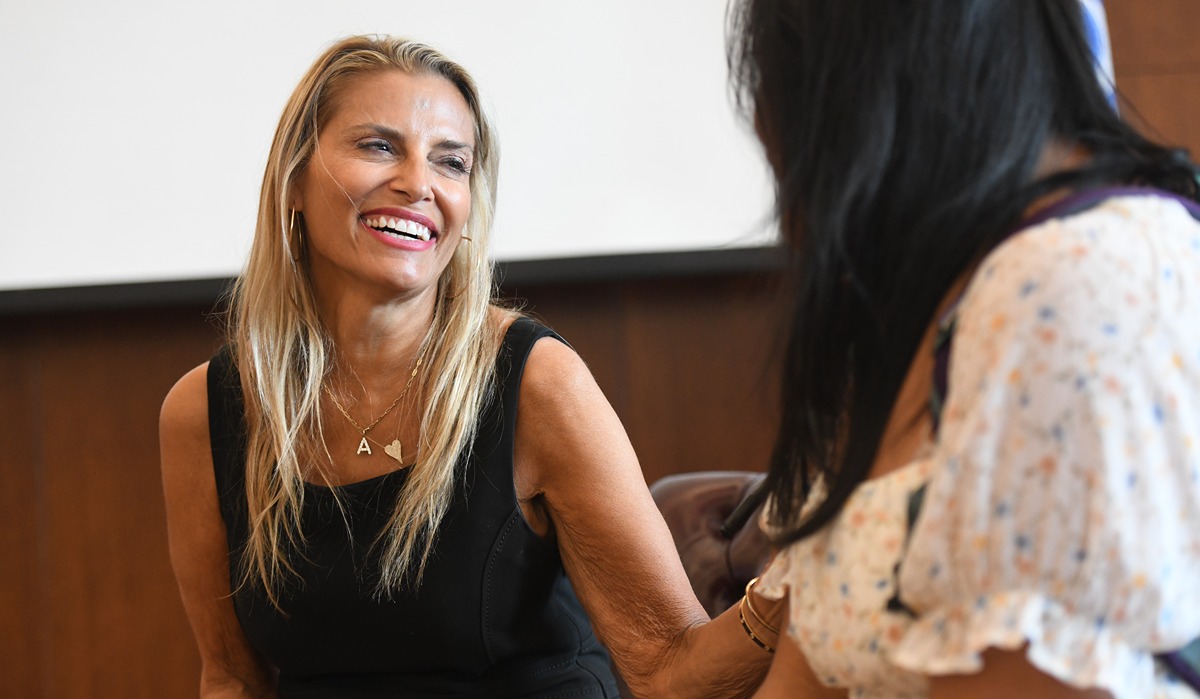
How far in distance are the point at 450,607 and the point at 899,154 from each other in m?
0.92

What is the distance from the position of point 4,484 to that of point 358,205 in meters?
1.33

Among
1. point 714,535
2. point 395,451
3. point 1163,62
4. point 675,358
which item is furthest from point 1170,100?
point 395,451

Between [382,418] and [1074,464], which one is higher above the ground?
[1074,464]

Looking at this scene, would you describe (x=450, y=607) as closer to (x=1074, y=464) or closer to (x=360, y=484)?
(x=360, y=484)

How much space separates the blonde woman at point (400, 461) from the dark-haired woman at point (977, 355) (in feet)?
A: 1.92

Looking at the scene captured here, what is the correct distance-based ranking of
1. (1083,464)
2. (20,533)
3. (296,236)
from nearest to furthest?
(1083,464) → (296,236) → (20,533)

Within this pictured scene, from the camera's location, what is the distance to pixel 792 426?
90 cm

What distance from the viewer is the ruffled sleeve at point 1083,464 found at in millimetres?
657

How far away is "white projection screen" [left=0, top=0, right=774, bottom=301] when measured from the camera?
229 cm

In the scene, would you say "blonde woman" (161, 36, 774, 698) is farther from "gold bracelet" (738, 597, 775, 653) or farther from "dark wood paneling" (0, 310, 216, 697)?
"dark wood paneling" (0, 310, 216, 697)

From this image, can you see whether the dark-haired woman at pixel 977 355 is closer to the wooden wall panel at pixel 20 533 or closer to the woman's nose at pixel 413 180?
the woman's nose at pixel 413 180

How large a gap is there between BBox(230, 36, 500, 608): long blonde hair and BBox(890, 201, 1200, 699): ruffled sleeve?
904 mm

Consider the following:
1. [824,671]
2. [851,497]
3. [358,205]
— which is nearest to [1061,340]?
[851,497]

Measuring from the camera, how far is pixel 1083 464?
26.0 inches
